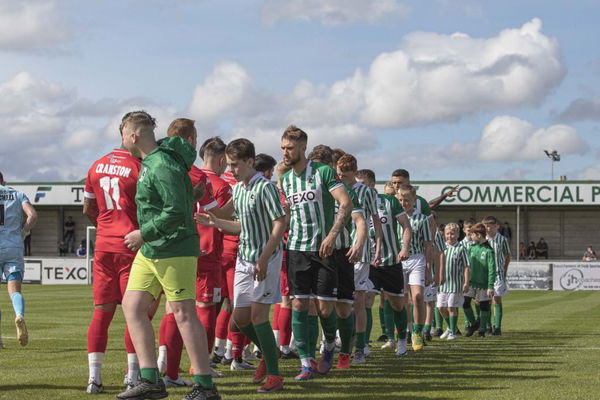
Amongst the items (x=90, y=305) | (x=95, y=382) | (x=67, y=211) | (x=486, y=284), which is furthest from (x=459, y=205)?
(x=95, y=382)

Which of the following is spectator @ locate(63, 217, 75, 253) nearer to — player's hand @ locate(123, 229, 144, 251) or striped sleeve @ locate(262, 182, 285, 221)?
striped sleeve @ locate(262, 182, 285, 221)

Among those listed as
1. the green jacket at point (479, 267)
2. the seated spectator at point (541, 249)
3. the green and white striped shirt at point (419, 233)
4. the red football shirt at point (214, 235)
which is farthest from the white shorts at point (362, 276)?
the seated spectator at point (541, 249)

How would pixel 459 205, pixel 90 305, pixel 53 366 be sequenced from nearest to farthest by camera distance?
pixel 53 366, pixel 90 305, pixel 459 205

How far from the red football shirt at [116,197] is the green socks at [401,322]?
4.57m

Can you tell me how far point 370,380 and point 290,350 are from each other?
2.33m

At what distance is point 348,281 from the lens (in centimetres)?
892

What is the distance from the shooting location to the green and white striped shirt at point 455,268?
14609 millimetres

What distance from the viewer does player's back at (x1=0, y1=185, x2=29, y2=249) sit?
11.3 meters

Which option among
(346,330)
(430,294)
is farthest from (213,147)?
(430,294)

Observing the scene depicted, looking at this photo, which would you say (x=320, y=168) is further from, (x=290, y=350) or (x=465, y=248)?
(x=465, y=248)

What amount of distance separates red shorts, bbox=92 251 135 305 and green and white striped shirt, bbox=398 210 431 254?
5.76 meters

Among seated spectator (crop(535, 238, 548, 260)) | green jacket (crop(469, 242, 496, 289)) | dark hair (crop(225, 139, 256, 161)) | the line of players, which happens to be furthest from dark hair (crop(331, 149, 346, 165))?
seated spectator (crop(535, 238, 548, 260))

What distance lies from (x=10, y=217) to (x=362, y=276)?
443cm

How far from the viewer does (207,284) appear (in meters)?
8.34
